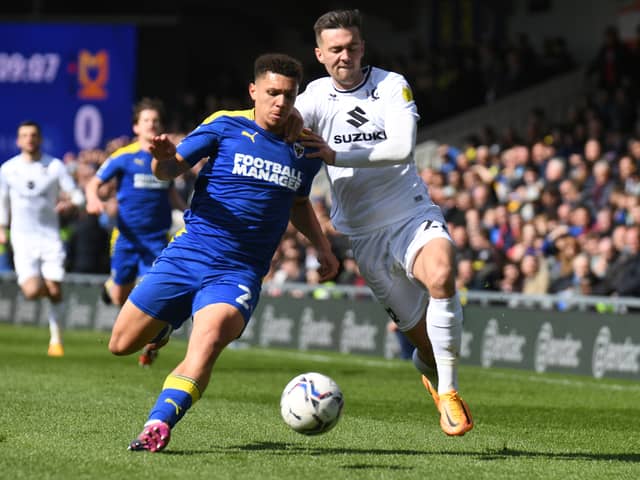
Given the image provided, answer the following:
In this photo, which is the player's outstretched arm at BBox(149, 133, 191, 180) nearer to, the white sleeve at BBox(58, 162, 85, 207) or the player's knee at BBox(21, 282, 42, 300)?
the white sleeve at BBox(58, 162, 85, 207)

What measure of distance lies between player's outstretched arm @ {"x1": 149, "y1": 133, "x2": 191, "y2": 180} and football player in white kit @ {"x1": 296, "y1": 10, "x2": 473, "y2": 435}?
82 cm

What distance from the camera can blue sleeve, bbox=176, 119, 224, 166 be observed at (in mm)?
7789

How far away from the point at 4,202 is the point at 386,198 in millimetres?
8821

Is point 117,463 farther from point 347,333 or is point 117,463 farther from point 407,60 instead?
point 407,60

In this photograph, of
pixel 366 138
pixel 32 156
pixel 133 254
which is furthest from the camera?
pixel 32 156

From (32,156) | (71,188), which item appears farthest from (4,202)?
(71,188)

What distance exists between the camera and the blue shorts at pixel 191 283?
309 inches

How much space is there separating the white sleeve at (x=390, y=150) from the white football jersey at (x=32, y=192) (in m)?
8.46

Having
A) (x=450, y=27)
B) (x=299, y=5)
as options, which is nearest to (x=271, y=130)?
(x=450, y=27)

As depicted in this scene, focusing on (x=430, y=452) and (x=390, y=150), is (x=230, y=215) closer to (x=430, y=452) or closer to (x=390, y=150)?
(x=390, y=150)

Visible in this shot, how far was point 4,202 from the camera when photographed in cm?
1655

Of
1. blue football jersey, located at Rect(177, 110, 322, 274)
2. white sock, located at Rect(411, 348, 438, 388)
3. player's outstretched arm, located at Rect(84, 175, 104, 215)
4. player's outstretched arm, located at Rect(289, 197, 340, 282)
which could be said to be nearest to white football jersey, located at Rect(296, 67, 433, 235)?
player's outstretched arm, located at Rect(289, 197, 340, 282)

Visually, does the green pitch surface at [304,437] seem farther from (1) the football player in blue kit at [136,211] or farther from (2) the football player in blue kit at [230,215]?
(1) the football player in blue kit at [136,211]

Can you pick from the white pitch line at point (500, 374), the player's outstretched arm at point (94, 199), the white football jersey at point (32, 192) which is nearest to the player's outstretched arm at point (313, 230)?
the player's outstretched arm at point (94, 199)
